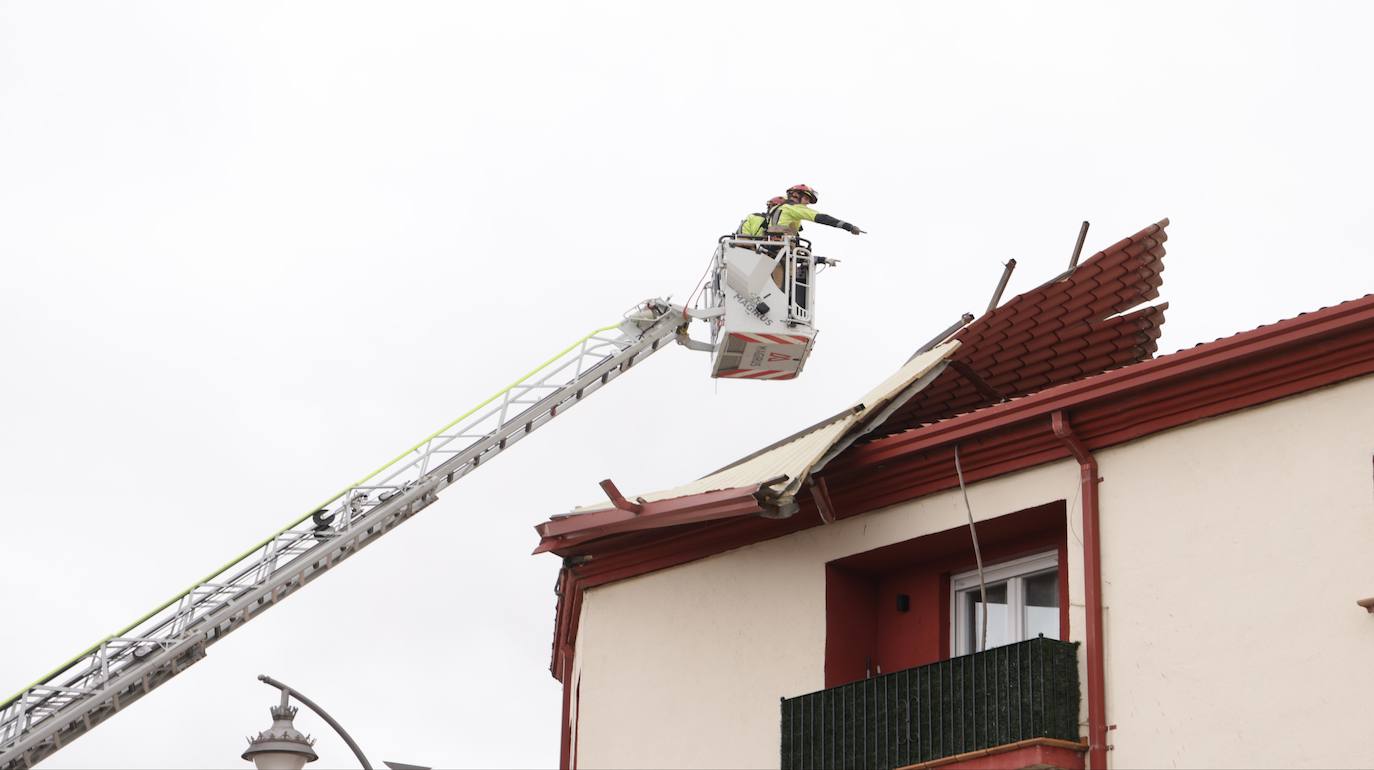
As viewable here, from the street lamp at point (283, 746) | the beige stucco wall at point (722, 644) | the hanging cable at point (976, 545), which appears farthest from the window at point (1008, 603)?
the street lamp at point (283, 746)

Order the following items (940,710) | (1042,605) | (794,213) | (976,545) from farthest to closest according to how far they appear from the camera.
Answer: (794,213) < (1042,605) < (976,545) < (940,710)

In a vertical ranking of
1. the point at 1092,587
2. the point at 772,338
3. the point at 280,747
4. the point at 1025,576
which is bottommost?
the point at 280,747

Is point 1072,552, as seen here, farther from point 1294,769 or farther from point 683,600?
point 683,600

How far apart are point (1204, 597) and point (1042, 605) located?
1925 millimetres

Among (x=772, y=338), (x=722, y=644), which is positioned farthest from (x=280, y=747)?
(x=772, y=338)

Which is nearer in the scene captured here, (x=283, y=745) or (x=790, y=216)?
(x=283, y=745)

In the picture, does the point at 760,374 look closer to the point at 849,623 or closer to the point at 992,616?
the point at 849,623

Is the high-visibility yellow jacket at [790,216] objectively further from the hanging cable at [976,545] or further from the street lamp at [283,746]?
the street lamp at [283,746]

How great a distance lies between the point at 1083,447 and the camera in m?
13.7

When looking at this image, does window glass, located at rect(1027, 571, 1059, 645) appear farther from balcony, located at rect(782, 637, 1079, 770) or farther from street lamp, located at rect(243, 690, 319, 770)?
street lamp, located at rect(243, 690, 319, 770)

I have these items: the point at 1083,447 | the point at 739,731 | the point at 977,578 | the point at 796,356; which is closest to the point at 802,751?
the point at 739,731

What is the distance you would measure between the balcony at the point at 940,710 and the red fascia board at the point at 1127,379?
176 centimetres

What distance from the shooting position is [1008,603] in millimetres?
14656

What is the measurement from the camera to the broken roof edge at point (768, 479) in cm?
1459
